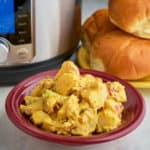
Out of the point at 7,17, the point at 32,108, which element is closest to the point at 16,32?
the point at 7,17

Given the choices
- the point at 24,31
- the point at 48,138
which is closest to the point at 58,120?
the point at 48,138

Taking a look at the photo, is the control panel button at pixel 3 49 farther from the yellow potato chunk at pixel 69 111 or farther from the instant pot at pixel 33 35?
the yellow potato chunk at pixel 69 111

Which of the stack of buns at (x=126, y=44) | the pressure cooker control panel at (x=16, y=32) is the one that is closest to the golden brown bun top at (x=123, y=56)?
the stack of buns at (x=126, y=44)

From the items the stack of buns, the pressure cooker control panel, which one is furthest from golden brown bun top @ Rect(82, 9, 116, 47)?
the pressure cooker control panel

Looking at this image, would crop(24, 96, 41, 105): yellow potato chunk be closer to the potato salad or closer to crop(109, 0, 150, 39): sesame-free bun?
the potato salad

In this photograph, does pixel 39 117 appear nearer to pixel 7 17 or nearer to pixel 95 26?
pixel 7 17

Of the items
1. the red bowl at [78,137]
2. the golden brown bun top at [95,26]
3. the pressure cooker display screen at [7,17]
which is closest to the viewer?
the red bowl at [78,137]

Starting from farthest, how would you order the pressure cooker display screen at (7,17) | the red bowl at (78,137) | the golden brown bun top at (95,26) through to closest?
the golden brown bun top at (95,26) < the pressure cooker display screen at (7,17) < the red bowl at (78,137)
